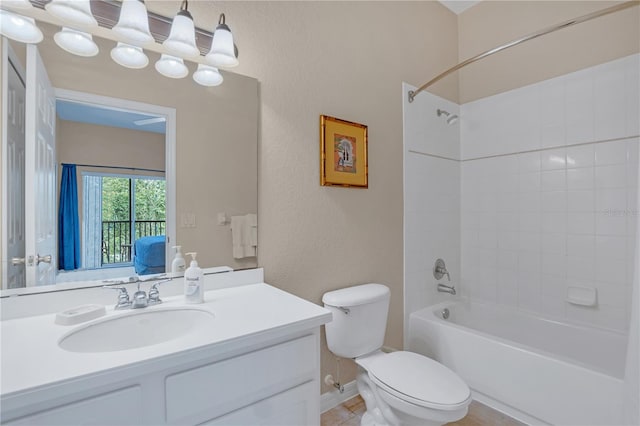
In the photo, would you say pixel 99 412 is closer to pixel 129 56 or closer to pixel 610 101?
pixel 129 56

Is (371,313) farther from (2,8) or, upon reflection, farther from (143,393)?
(2,8)

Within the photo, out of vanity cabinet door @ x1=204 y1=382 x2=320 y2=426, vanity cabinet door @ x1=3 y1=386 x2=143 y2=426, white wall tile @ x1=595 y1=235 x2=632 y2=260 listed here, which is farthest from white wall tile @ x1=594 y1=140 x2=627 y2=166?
vanity cabinet door @ x1=3 y1=386 x2=143 y2=426

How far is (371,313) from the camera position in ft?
5.52

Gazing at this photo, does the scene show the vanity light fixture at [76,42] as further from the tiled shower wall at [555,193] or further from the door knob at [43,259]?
the tiled shower wall at [555,193]

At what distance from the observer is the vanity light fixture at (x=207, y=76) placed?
139cm

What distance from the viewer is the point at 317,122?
5.77ft

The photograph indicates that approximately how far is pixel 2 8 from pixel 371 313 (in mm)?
1888

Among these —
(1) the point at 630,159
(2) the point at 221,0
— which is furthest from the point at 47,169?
(1) the point at 630,159

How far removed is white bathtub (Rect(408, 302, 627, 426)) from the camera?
1.44 m

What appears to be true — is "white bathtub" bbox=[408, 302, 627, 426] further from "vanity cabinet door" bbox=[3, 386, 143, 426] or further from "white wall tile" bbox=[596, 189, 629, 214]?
"vanity cabinet door" bbox=[3, 386, 143, 426]

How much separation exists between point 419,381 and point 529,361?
0.67 m

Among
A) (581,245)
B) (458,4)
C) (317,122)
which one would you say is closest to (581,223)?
(581,245)

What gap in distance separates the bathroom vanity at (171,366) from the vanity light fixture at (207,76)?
944mm

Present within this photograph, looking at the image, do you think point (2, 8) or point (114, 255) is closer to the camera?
point (2, 8)
